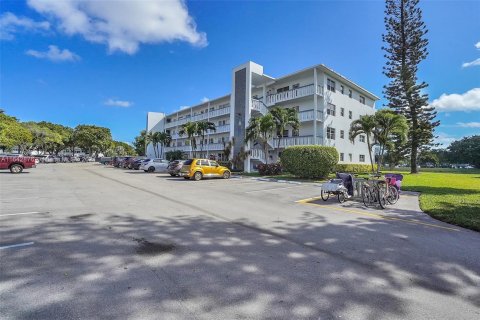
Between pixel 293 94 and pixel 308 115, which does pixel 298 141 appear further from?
pixel 293 94

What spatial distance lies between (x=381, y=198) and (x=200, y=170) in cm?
1355

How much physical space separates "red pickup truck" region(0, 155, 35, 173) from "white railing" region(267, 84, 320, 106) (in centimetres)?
2380

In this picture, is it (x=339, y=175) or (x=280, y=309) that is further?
(x=339, y=175)

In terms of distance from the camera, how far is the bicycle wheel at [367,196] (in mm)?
9773

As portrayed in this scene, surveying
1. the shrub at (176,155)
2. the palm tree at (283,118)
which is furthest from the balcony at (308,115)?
the shrub at (176,155)

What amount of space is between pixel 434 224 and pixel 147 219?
25.1 ft

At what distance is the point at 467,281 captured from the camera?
146 inches

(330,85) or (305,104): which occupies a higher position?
(330,85)

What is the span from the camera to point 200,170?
20359 mm

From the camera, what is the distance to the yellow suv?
19844 millimetres

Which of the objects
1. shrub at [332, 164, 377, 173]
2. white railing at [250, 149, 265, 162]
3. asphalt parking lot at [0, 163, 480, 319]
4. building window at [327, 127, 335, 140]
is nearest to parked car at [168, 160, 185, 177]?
white railing at [250, 149, 265, 162]

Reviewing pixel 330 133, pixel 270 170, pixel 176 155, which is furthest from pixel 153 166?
pixel 330 133

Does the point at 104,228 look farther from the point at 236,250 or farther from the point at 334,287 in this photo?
the point at 334,287

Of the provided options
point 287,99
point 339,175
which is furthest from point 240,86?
point 339,175
